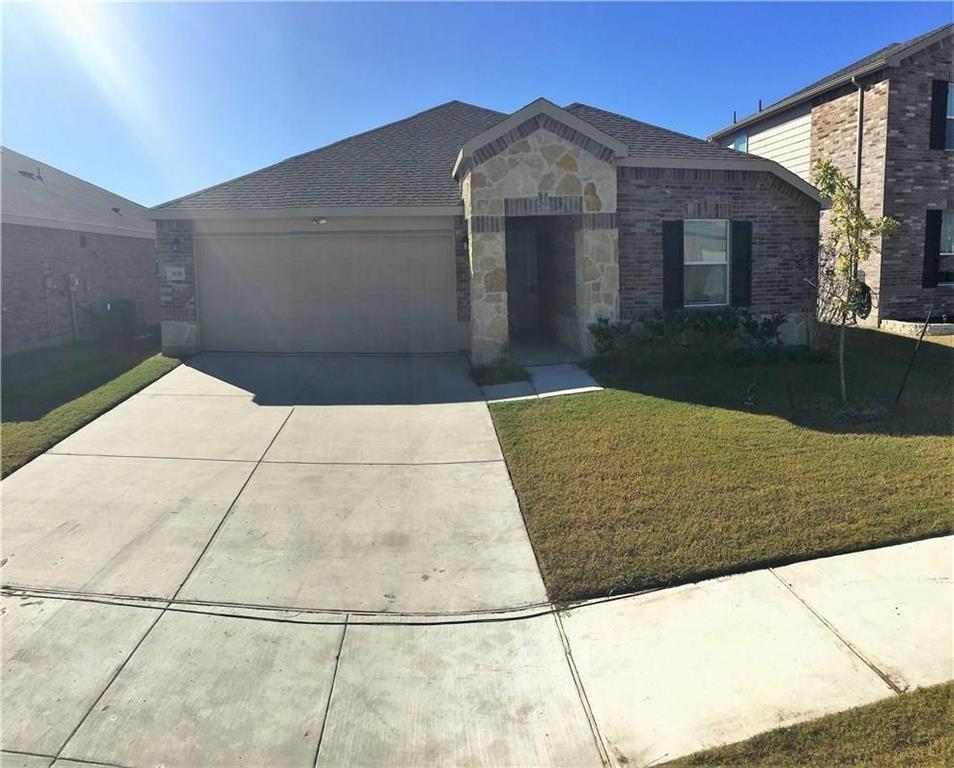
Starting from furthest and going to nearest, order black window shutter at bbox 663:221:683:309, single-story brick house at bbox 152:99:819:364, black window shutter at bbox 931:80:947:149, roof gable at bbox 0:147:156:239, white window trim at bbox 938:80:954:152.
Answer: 1. white window trim at bbox 938:80:954:152
2. black window shutter at bbox 931:80:947:149
3. roof gable at bbox 0:147:156:239
4. black window shutter at bbox 663:221:683:309
5. single-story brick house at bbox 152:99:819:364

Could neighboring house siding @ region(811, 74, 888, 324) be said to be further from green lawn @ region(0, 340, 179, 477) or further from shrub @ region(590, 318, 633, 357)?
green lawn @ region(0, 340, 179, 477)

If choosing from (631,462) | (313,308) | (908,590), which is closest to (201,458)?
(631,462)

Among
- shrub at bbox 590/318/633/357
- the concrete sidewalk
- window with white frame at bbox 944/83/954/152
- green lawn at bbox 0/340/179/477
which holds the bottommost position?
the concrete sidewalk

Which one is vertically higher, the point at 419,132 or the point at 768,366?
the point at 419,132

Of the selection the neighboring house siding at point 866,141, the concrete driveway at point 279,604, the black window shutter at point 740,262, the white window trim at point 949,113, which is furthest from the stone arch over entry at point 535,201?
the white window trim at point 949,113

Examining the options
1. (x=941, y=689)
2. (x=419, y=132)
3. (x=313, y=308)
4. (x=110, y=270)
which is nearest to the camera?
(x=941, y=689)

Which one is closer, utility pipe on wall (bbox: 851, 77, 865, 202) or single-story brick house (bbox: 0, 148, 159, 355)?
single-story brick house (bbox: 0, 148, 159, 355)

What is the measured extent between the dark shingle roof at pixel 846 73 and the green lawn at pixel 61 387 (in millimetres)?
15658

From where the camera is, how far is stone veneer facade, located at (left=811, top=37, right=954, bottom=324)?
1495 centimetres

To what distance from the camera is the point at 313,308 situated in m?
12.6

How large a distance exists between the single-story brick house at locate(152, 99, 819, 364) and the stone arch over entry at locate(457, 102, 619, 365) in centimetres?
3

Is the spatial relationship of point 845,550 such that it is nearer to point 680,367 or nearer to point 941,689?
point 941,689

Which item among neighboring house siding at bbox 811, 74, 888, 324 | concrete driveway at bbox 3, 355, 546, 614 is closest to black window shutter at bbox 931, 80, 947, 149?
neighboring house siding at bbox 811, 74, 888, 324

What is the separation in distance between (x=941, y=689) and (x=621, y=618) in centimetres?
173
